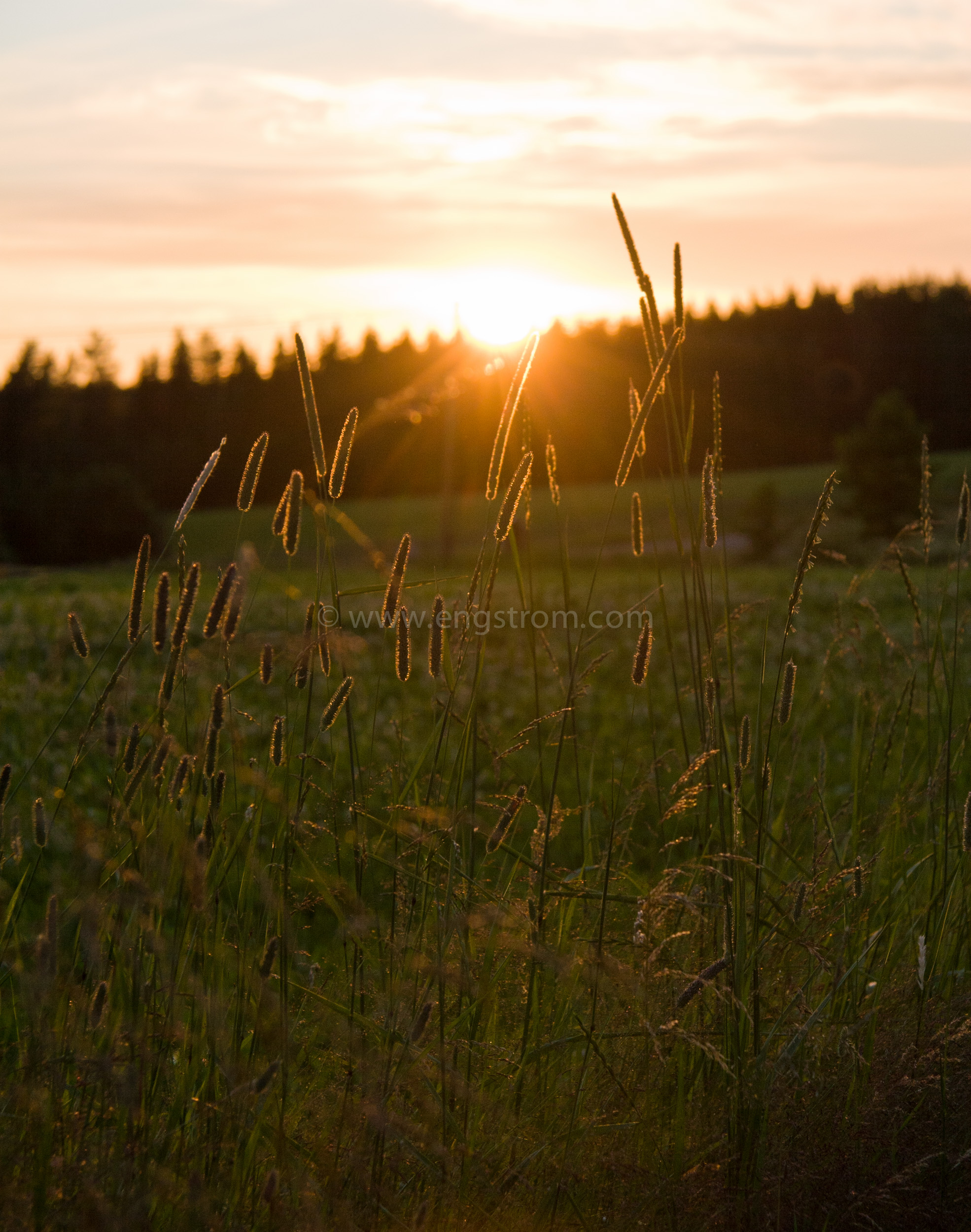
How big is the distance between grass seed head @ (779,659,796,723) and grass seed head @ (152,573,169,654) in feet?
2.85

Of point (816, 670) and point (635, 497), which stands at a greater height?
point (635, 497)

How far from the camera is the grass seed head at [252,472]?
1453 mm

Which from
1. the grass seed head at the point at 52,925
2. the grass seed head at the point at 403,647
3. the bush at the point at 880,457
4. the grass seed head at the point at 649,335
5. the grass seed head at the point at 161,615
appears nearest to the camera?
the grass seed head at the point at 52,925

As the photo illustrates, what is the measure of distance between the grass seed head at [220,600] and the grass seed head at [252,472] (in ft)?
0.74

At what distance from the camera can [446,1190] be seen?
1.32m

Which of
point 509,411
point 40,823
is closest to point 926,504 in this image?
Answer: point 509,411

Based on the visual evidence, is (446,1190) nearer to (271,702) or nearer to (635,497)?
(635,497)

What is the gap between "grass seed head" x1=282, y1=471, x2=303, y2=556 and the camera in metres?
1.40

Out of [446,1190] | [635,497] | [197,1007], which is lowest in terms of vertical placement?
[446,1190]

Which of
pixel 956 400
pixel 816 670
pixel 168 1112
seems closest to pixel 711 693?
pixel 168 1112

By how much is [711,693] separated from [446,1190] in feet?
2.72

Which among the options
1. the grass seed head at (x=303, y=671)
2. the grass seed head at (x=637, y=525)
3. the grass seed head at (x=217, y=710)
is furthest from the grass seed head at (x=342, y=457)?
the grass seed head at (x=637, y=525)

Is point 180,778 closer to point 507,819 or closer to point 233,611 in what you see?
point 233,611

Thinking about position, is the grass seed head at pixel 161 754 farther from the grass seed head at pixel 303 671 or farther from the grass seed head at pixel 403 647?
the grass seed head at pixel 403 647
